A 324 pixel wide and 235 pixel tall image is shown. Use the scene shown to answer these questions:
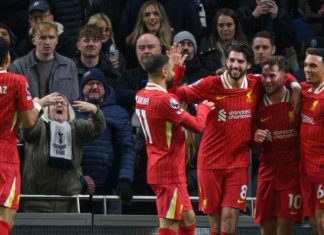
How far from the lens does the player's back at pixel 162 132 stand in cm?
1582

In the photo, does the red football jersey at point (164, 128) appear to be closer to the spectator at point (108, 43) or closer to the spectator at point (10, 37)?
the spectator at point (10, 37)

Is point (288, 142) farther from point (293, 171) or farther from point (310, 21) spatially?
point (310, 21)

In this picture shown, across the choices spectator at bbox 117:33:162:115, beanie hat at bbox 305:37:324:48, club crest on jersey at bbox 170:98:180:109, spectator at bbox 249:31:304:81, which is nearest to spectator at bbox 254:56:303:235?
club crest on jersey at bbox 170:98:180:109

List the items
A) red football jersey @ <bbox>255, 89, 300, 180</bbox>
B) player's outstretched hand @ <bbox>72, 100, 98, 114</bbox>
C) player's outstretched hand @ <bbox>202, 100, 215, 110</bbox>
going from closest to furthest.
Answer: player's outstretched hand @ <bbox>202, 100, 215, 110</bbox>
red football jersey @ <bbox>255, 89, 300, 180</bbox>
player's outstretched hand @ <bbox>72, 100, 98, 114</bbox>

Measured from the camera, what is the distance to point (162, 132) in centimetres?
1591

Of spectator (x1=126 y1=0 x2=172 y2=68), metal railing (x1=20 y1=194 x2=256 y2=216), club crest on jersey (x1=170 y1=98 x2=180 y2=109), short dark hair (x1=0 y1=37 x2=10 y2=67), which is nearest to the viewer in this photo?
short dark hair (x1=0 y1=37 x2=10 y2=67)

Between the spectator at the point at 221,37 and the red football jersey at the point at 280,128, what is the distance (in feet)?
8.50

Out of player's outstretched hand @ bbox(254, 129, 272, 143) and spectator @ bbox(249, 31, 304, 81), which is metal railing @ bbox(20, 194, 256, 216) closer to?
player's outstretched hand @ bbox(254, 129, 272, 143)

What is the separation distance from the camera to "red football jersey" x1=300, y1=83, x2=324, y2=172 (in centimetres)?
1609

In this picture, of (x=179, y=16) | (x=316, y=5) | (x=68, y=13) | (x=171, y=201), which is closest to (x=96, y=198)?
(x=171, y=201)

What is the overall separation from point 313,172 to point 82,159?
9.31 ft

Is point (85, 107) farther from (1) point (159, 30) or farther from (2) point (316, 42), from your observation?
(2) point (316, 42)

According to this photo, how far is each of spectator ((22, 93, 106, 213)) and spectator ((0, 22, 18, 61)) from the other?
55.9 inches

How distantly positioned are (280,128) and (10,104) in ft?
9.96
